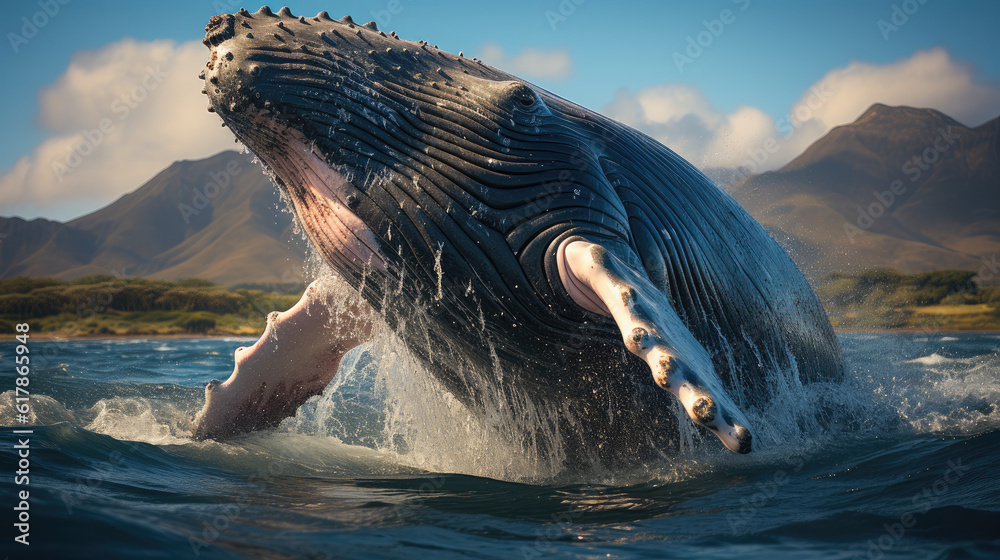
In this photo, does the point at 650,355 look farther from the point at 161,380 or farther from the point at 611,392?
the point at 161,380

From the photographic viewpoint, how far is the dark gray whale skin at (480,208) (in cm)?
414

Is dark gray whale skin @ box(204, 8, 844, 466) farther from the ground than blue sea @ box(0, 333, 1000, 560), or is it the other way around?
dark gray whale skin @ box(204, 8, 844, 466)

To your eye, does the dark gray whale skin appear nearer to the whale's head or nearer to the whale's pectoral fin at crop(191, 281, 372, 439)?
the whale's head

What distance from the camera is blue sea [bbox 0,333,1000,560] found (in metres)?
3.22

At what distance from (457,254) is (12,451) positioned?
351cm

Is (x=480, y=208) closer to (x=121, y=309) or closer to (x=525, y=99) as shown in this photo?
(x=525, y=99)

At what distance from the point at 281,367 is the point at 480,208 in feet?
8.95

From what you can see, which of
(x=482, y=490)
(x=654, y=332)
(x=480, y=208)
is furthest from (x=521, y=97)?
(x=482, y=490)

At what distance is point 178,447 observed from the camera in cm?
574

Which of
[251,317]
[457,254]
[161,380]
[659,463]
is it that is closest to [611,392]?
[659,463]

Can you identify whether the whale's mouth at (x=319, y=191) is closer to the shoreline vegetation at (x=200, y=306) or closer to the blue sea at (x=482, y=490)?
the blue sea at (x=482, y=490)

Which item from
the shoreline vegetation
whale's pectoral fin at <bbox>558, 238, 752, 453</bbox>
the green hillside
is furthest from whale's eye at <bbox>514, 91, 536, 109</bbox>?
the green hillside

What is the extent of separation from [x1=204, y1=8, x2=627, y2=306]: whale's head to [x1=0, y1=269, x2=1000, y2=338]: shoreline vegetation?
2919 cm

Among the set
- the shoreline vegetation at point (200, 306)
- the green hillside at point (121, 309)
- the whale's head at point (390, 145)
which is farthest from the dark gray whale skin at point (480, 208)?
the green hillside at point (121, 309)
